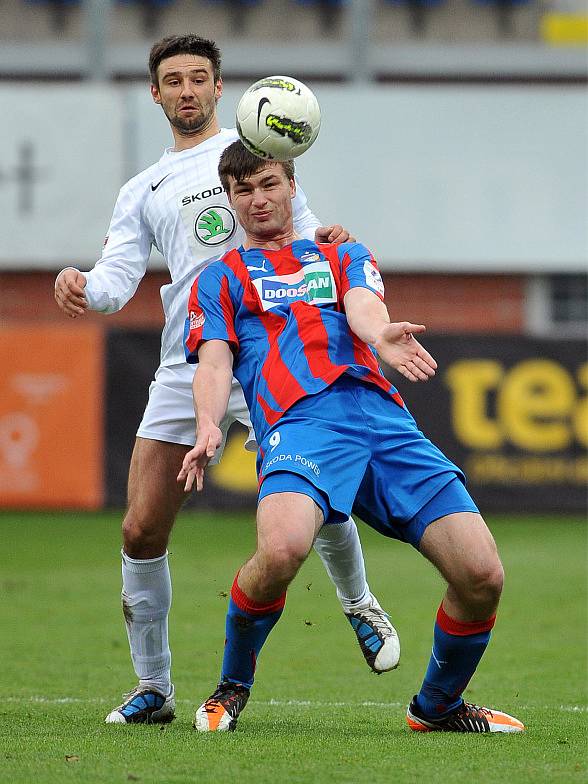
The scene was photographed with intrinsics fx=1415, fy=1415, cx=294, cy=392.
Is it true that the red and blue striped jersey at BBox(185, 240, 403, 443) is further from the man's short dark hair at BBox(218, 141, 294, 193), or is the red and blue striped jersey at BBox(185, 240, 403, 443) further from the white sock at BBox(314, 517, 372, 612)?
the white sock at BBox(314, 517, 372, 612)

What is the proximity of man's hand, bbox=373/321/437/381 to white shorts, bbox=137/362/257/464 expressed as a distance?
1.16 m

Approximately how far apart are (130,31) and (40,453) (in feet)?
27.2

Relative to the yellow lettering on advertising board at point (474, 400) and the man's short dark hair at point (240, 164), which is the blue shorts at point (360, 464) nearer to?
the man's short dark hair at point (240, 164)

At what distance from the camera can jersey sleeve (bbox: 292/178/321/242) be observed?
5.60 meters

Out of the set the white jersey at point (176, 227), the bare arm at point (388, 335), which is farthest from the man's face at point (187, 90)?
the bare arm at point (388, 335)

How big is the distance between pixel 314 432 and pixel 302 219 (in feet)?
3.89

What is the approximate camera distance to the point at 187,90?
5.70 m

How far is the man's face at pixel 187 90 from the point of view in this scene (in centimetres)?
570

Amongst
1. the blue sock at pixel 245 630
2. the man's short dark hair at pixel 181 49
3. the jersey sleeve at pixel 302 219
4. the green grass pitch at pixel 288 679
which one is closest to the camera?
the green grass pitch at pixel 288 679

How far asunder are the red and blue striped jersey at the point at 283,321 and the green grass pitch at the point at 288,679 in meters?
1.18

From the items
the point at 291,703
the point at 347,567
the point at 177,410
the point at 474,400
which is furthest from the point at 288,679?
the point at 474,400

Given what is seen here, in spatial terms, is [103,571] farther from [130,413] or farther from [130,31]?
[130,31]

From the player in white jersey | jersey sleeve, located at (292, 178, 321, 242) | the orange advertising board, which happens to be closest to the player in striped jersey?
jersey sleeve, located at (292, 178, 321, 242)

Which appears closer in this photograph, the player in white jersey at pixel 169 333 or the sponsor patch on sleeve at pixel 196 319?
the sponsor patch on sleeve at pixel 196 319
